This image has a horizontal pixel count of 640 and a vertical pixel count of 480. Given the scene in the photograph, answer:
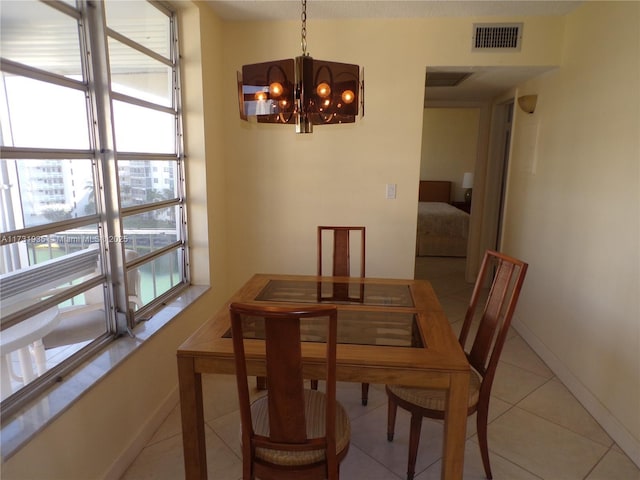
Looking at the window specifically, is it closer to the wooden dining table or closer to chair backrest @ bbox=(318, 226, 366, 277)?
the wooden dining table

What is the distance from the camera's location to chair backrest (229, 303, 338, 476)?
43.4 inches

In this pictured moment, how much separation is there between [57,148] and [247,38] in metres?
1.86

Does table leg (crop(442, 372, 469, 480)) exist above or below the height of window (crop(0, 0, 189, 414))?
below

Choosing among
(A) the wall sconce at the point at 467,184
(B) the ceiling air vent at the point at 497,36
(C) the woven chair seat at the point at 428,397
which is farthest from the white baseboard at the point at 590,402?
(A) the wall sconce at the point at 467,184

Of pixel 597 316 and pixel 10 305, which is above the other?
pixel 10 305

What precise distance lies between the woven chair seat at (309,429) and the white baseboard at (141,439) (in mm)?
763

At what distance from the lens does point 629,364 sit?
1968mm

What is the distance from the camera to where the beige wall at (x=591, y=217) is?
1.99 m

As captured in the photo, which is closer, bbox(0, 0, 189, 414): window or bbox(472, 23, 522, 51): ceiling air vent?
bbox(0, 0, 189, 414): window

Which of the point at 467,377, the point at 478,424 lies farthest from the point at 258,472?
the point at 478,424

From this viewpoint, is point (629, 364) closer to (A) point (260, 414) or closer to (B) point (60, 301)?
(A) point (260, 414)

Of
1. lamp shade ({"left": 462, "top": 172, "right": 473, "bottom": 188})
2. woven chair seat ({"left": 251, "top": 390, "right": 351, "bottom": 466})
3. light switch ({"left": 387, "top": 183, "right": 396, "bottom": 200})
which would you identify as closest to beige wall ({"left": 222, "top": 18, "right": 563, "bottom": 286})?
light switch ({"left": 387, "top": 183, "right": 396, "bottom": 200})

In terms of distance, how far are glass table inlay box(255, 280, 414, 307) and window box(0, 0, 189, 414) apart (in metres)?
0.77

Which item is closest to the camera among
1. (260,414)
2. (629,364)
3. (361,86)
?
(260,414)
